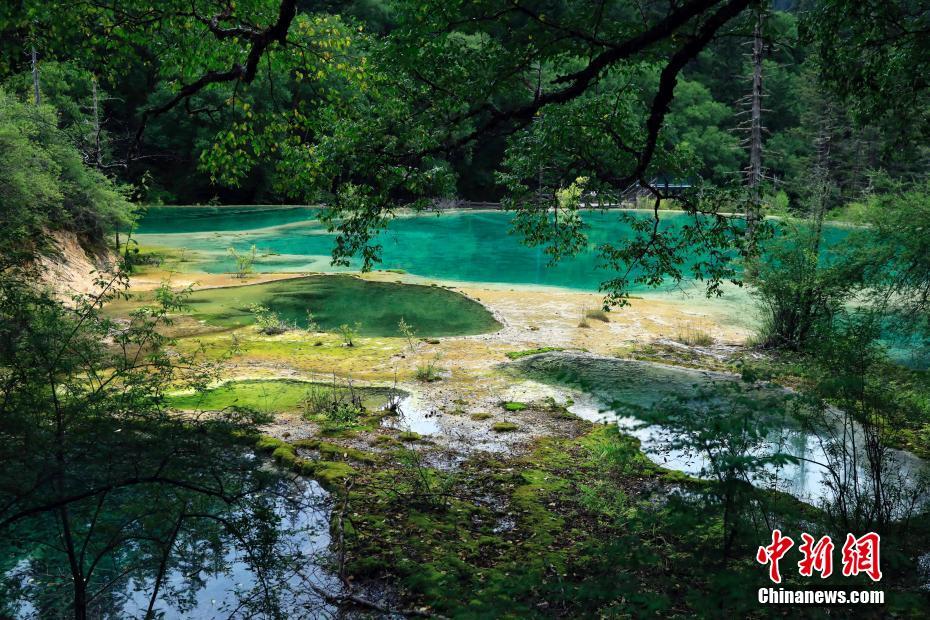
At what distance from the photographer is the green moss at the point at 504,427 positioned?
7.48m

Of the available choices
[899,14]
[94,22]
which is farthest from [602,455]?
[94,22]

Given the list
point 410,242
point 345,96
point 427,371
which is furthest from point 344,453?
point 345,96

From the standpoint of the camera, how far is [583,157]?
21.9ft

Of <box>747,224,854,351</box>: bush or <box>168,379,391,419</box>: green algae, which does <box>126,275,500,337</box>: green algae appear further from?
<box>747,224,854,351</box>: bush

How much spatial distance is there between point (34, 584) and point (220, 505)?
4.45 ft

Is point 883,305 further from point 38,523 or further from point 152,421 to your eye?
point 38,523

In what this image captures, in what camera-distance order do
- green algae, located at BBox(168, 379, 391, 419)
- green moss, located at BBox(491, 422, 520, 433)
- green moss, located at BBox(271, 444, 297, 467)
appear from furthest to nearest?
green algae, located at BBox(168, 379, 391, 419) < green moss, located at BBox(491, 422, 520, 433) < green moss, located at BBox(271, 444, 297, 467)

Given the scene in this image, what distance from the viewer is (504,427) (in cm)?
753

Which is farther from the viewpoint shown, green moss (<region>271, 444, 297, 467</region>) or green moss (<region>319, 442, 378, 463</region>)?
green moss (<region>319, 442, 378, 463</region>)

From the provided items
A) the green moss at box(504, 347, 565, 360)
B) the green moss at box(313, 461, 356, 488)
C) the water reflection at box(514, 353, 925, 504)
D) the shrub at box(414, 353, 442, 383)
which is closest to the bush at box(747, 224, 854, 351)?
the water reflection at box(514, 353, 925, 504)

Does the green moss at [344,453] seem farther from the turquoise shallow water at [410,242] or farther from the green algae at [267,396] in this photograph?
the turquoise shallow water at [410,242]

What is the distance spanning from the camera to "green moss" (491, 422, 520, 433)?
24.5ft

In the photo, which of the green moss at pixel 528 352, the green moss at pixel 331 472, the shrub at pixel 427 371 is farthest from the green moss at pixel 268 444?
the green moss at pixel 528 352

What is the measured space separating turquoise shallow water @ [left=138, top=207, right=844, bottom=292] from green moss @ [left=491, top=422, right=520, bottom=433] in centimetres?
818
